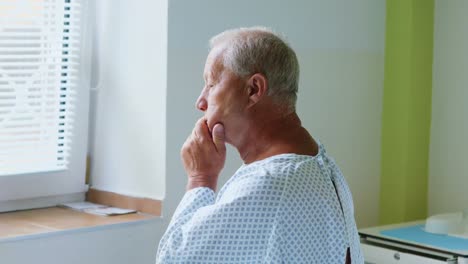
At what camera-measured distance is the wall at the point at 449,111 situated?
3.11 m

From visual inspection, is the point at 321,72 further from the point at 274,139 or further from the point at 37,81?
the point at 274,139

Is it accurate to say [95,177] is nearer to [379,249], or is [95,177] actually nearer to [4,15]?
[4,15]

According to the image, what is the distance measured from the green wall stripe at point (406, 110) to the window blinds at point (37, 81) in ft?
3.74

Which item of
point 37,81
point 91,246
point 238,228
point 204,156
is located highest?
point 37,81

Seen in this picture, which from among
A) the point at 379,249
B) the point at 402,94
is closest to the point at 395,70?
the point at 402,94

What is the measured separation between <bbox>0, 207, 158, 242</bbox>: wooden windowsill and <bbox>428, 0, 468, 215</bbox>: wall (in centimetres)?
115

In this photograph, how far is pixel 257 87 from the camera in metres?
1.67

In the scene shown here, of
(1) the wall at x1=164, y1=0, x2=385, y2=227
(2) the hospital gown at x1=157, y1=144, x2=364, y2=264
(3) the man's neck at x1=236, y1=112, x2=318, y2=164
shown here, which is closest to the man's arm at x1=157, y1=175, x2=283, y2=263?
(2) the hospital gown at x1=157, y1=144, x2=364, y2=264

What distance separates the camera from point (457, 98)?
10.3ft

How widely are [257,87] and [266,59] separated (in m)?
0.06

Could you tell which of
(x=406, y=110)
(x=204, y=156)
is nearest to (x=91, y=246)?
(x=204, y=156)

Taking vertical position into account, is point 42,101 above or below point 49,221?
above

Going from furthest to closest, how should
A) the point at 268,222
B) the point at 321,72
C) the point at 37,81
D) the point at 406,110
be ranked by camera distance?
the point at 406,110, the point at 321,72, the point at 37,81, the point at 268,222

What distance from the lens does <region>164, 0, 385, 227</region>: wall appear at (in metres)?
2.58
